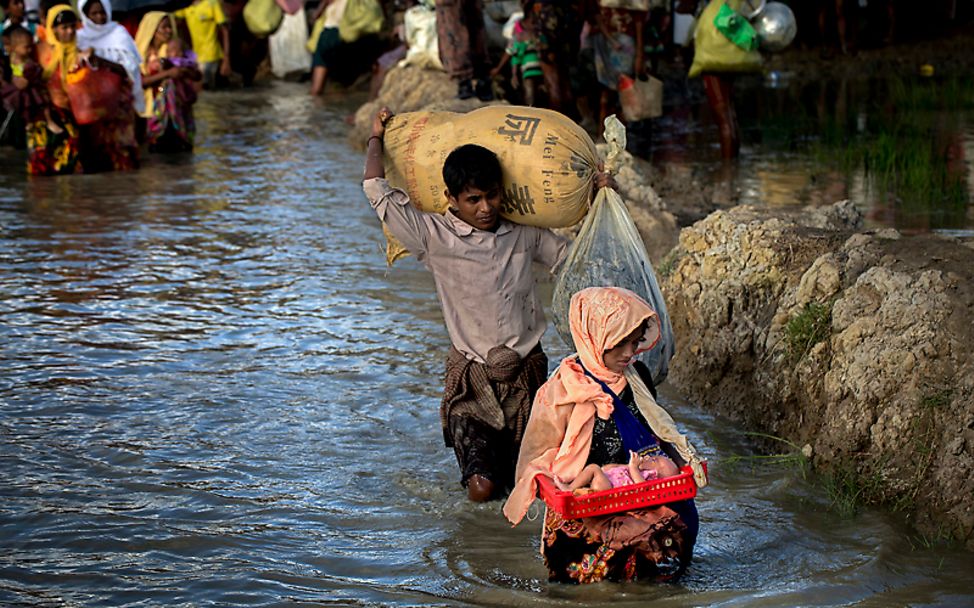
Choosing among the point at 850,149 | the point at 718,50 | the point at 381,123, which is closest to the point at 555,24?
the point at 718,50

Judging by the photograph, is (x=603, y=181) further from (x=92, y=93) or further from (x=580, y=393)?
(x=92, y=93)

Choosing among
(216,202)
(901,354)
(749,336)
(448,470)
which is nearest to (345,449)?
(448,470)

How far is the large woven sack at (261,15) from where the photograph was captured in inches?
634

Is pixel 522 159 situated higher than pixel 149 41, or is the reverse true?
pixel 149 41

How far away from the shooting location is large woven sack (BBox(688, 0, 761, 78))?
30.5 feet

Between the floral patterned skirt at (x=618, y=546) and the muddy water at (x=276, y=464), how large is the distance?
0.25 feet

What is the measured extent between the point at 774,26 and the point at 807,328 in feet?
17.4

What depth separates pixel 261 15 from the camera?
52.8ft

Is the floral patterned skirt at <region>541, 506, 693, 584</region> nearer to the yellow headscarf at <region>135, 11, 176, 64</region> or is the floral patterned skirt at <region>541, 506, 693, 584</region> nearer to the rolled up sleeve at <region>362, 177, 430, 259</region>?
the rolled up sleeve at <region>362, 177, 430, 259</region>

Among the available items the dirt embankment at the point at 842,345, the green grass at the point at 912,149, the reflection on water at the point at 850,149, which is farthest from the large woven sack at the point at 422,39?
the dirt embankment at the point at 842,345

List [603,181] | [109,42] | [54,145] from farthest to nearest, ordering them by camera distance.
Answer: [54,145], [109,42], [603,181]

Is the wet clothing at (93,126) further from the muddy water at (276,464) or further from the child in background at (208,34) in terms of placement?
the child in background at (208,34)

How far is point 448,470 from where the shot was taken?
4.57 metres

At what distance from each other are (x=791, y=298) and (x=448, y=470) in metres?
1.28
